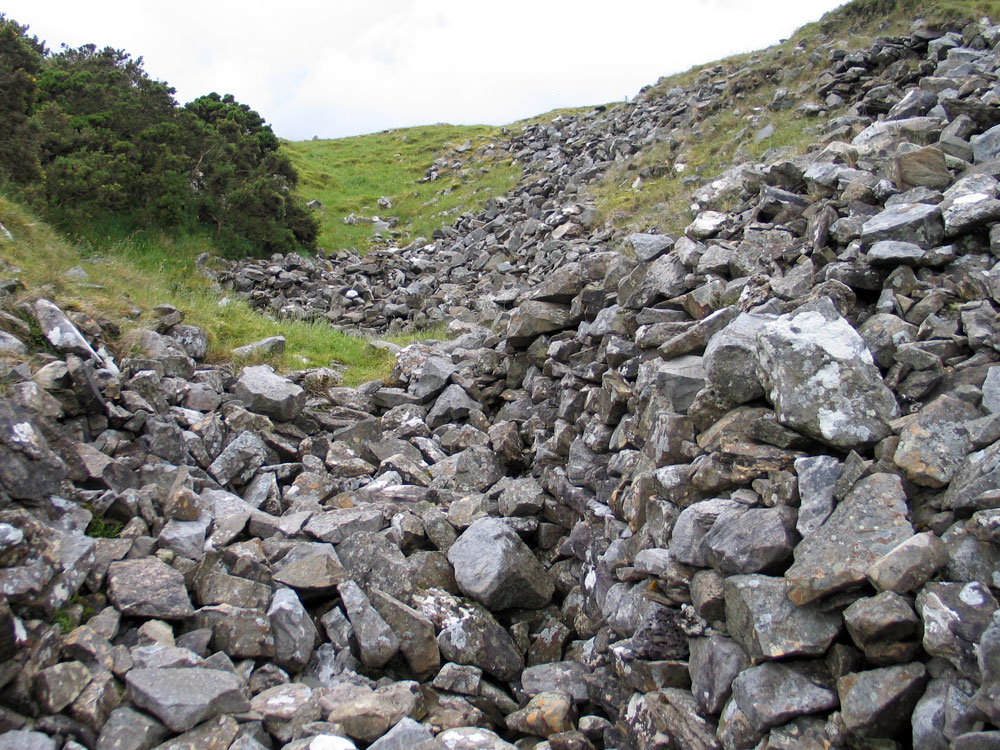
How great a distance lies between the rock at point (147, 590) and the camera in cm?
479

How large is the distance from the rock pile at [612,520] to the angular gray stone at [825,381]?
2 cm

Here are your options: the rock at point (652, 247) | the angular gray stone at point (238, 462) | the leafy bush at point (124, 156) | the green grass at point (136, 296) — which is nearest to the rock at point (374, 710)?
the angular gray stone at point (238, 462)

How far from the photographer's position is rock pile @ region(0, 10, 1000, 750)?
342cm

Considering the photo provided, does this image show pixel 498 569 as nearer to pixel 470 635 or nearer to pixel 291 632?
pixel 470 635

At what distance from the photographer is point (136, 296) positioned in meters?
10.3

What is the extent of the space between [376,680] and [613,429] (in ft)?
11.2

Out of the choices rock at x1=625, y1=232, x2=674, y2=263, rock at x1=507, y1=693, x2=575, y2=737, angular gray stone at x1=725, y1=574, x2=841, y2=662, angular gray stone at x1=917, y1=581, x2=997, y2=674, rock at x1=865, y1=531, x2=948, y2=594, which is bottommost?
rock at x1=507, y1=693, x2=575, y2=737

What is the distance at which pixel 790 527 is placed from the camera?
3.94m

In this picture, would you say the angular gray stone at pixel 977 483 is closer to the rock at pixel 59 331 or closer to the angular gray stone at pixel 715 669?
the angular gray stone at pixel 715 669

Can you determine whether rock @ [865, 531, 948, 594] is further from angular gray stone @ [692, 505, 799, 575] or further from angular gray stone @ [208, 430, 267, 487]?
angular gray stone @ [208, 430, 267, 487]

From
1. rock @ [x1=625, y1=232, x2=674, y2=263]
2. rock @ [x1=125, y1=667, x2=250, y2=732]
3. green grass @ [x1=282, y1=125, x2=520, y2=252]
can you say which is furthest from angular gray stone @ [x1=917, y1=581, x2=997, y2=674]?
green grass @ [x1=282, y1=125, x2=520, y2=252]

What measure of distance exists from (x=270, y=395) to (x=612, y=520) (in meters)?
5.09

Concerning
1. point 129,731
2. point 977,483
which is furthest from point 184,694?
point 977,483

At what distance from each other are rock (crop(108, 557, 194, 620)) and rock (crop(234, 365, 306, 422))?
3772mm
